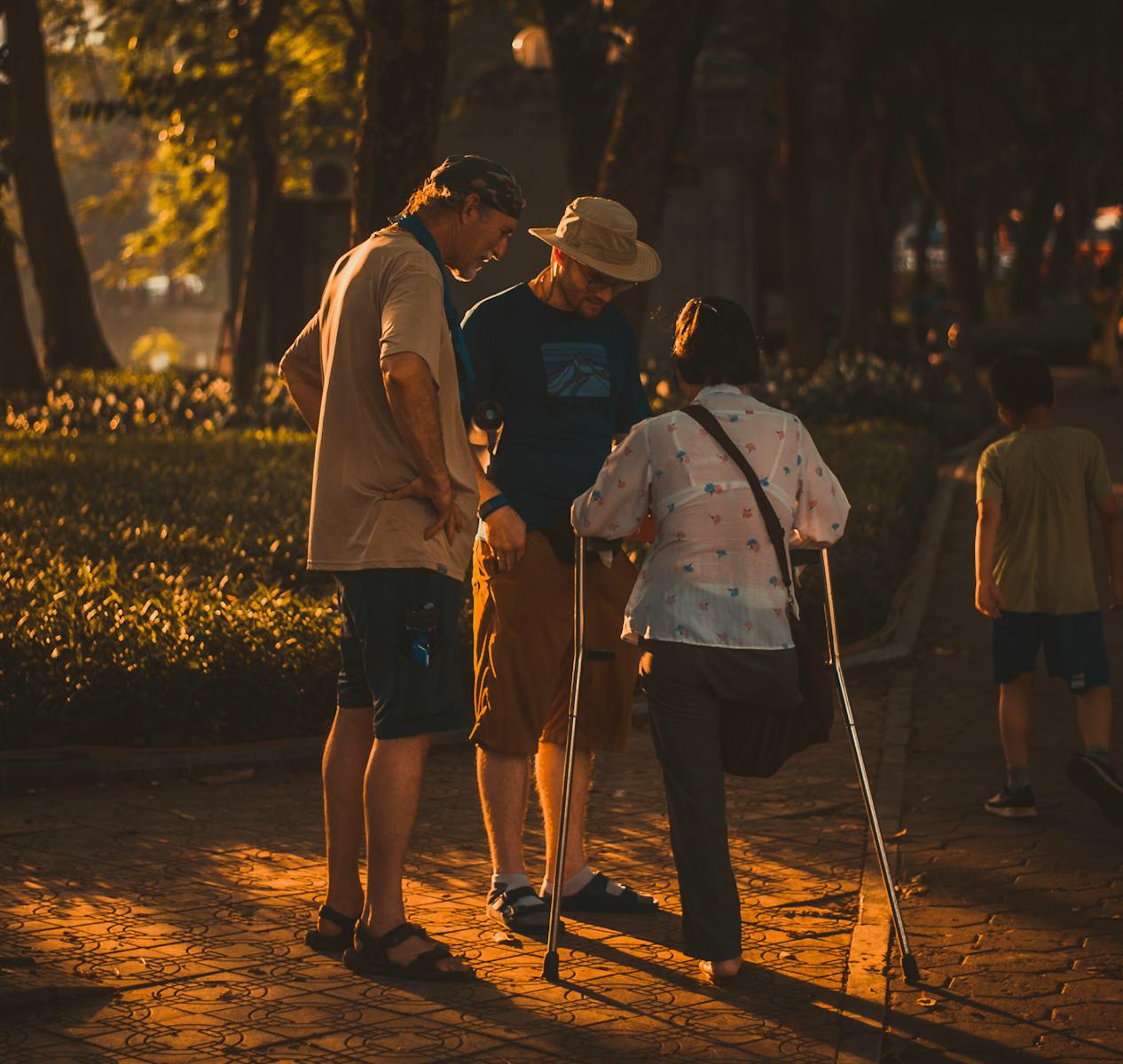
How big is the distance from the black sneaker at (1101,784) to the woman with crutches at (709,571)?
179cm

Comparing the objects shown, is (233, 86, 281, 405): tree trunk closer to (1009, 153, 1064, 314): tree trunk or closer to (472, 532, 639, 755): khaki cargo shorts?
(472, 532, 639, 755): khaki cargo shorts

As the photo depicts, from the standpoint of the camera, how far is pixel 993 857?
660 centimetres

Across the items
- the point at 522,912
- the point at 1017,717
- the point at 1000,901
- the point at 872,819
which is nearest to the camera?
the point at 872,819

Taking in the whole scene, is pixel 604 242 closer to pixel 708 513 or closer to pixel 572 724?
pixel 708 513

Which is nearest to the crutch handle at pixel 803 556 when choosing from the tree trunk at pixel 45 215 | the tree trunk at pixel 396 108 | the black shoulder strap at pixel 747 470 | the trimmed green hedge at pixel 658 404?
the black shoulder strap at pixel 747 470

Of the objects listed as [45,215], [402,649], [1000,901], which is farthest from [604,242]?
[45,215]

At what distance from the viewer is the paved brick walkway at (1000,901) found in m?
4.95

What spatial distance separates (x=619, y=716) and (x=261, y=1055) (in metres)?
1.65

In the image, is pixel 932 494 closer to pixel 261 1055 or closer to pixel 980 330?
pixel 261 1055

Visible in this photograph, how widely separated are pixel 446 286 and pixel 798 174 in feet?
61.2

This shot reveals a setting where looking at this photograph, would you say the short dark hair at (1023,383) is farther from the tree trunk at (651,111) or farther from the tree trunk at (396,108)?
the tree trunk at (651,111)

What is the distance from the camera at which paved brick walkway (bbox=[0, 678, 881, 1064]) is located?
4820 mm

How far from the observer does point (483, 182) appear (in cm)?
533

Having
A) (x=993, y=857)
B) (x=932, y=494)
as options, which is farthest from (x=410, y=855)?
(x=932, y=494)
